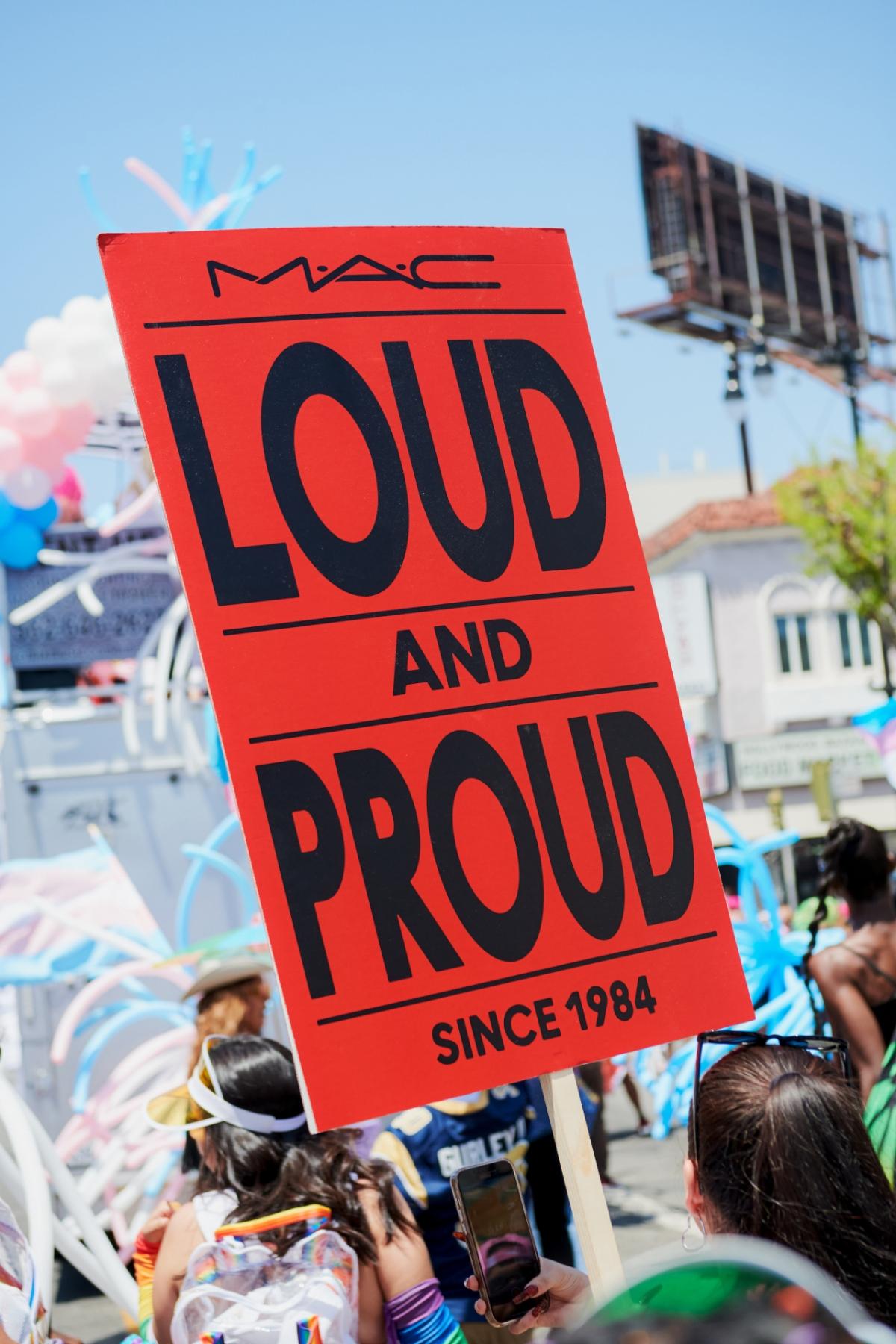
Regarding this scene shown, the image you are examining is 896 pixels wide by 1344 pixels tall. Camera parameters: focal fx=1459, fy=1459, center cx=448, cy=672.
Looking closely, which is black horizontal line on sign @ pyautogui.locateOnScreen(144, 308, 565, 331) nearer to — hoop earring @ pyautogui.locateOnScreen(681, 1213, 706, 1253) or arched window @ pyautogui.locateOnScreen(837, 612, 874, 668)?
hoop earring @ pyautogui.locateOnScreen(681, 1213, 706, 1253)

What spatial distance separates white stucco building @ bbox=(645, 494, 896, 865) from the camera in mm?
28234

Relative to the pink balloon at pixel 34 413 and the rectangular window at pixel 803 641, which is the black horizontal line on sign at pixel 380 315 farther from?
the rectangular window at pixel 803 641

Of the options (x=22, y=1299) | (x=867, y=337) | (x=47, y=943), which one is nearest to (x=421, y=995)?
(x=22, y=1299)

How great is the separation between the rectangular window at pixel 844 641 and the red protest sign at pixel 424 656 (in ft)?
89.9

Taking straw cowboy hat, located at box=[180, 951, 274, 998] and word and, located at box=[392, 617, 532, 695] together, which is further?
straw cowboy hat, located at box=[180, 951, 274, 998]

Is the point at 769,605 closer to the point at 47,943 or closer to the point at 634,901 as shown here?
the point at 47,943

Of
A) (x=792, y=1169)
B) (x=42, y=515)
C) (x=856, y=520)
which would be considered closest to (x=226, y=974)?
(x=792, y=1169)

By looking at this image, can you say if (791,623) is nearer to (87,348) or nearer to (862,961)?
(87,348)

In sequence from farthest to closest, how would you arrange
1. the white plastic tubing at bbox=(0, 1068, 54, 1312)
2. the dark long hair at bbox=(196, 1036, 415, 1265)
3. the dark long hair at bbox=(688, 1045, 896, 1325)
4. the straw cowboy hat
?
the straw cowboy hat < the dark long hair at bbox=(196, 1036, 415, 1265) < the white plastic tubing at bbox=(0, 1068, 54, 1312) < the dark long hair at bbox=(688, 1045, 896, 1325)

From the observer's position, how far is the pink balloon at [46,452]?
9273 mm

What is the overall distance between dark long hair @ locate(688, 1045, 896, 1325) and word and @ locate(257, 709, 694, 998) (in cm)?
38

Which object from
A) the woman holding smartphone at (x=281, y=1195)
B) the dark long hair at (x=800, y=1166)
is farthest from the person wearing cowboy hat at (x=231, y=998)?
the dark long hair at (x=800, y=1166)

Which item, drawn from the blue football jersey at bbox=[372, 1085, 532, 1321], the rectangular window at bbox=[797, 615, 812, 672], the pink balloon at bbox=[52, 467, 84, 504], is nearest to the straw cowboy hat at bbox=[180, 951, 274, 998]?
the blue football jersey at bbox=[372, 1085, 532, 1321]

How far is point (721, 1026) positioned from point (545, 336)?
1.13 m
